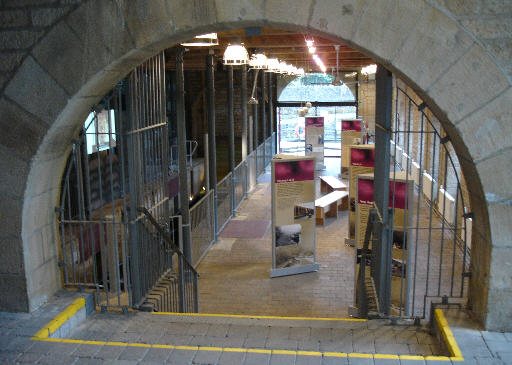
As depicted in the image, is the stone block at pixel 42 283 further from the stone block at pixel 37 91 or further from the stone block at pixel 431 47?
the stone block at pixel 431 47

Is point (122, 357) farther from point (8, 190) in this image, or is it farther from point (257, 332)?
point (8, 190)

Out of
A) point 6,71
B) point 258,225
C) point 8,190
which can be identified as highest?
point 6,71

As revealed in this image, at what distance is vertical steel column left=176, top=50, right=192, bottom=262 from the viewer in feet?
28.0

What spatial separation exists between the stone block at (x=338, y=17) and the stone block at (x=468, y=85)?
2.25 ft

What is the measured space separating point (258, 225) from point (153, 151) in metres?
7.20

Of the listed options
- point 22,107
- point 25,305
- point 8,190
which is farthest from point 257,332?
point 22,107

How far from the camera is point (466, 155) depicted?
3697mm

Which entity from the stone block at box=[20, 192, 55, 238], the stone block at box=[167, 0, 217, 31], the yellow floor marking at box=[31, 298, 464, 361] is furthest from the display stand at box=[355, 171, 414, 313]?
the stone block at box=[20, 192, 55, 238]

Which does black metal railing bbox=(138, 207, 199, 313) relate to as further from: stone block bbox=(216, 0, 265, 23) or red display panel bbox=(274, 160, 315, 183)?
red display panel bbox=(274, 160, 315, 183)

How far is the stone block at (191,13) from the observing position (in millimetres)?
3699

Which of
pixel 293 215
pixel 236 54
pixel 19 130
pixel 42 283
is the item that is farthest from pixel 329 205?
pixel 19 130

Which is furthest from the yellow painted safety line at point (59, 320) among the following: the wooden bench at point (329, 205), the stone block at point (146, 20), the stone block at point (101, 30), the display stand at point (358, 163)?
the wooden bench at point (329, 205)

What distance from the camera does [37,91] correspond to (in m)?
4.08

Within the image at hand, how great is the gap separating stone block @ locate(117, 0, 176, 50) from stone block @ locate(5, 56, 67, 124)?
753mm
